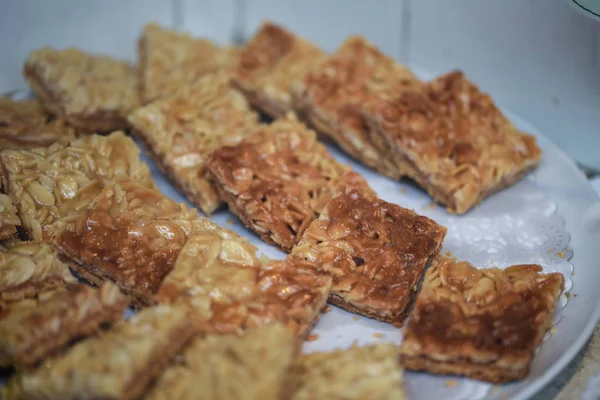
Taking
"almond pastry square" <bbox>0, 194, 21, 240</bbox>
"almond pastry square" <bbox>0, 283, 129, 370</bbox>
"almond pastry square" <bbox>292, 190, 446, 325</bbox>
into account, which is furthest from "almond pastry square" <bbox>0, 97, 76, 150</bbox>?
"almond pastry square" <bbox>292, 190, 446, 325</bbox>

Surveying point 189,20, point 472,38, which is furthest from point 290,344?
point 189,20

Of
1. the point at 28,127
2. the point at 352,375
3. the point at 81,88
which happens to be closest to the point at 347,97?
the point at 81,88

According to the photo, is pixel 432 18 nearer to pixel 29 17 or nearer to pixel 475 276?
pixel 475 276

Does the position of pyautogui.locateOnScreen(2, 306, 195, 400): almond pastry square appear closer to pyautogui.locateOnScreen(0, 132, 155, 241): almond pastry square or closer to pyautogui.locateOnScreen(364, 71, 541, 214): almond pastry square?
pyautogui.locateOnScreen(0, 132, 155, 241): almond pastry square

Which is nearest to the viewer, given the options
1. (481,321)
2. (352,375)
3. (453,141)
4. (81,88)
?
(352,375)

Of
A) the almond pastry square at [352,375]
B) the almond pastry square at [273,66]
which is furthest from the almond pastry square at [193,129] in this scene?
the almond pastry square at [352,375]

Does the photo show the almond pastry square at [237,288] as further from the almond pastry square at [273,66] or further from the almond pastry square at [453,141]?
the almond pastry square at [273,66]

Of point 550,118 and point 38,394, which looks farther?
point 550,118

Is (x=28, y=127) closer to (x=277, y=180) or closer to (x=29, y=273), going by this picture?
(x=29, y=273)
